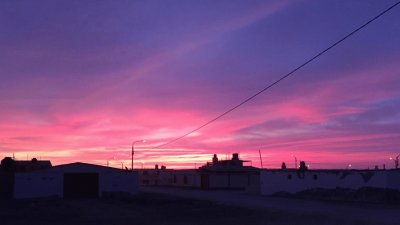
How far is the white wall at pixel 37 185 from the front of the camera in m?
61.7

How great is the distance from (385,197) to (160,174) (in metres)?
72.2

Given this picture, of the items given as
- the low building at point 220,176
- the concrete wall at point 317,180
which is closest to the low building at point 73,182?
the concrete wall at point 317,180

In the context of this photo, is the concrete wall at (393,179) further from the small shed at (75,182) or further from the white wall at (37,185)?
the white wall at (37,185)

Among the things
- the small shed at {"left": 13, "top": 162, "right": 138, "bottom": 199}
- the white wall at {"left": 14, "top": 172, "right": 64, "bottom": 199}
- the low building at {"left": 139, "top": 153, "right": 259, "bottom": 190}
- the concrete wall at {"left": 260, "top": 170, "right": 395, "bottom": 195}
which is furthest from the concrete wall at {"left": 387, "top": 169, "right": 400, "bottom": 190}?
the white wall at {"left": 14, "top": 172, "right": 64, "bottom": 199}

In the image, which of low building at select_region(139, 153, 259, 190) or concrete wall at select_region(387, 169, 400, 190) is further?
low building at select_region(139, 153, 259, 190)

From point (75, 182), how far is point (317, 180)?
28791mm

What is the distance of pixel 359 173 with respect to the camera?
2221 inches

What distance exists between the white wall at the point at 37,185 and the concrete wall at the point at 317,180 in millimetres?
25178

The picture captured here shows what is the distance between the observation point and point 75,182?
6581 cm

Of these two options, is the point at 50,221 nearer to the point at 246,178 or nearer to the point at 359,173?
the point at 359,173

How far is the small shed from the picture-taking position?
62312 mm

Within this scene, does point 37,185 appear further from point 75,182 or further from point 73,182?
point 75,182

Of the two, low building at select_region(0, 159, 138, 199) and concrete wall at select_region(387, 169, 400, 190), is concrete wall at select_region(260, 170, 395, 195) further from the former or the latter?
low building at select_region(0, 159, 138, 199)

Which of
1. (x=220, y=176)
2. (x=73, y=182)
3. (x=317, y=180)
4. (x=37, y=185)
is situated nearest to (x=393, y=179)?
(x=317, y=180)
